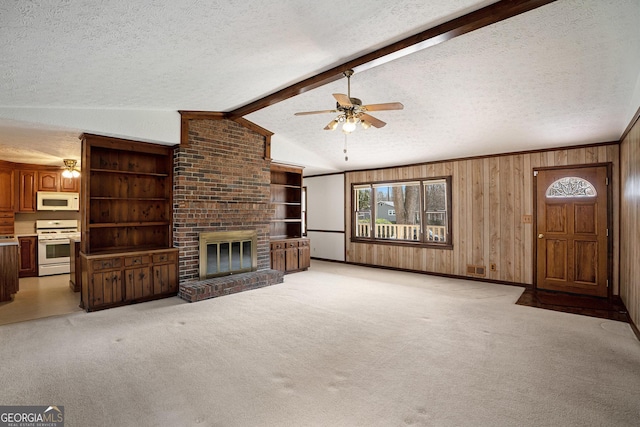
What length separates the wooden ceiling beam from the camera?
2465 millimetres

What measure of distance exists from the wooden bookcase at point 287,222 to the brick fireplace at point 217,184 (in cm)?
57

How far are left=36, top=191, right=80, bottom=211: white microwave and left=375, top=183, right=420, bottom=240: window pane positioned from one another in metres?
Result: 6.81

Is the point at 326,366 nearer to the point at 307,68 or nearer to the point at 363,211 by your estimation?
the point at 307,68

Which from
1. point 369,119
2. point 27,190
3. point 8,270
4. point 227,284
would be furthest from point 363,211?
point 27,190

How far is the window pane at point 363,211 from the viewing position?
7891mm

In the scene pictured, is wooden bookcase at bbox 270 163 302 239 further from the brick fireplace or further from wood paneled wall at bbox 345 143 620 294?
wood paneled wall at bbox 345 143 620 294

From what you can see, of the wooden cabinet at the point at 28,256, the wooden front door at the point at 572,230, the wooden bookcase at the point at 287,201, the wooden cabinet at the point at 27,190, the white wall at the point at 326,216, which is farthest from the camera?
the white wall at the point at 326,216

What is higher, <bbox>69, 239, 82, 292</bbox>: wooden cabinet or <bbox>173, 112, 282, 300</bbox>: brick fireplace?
<bbox>173, 112, 282, 300</bbox>: brick fireplace

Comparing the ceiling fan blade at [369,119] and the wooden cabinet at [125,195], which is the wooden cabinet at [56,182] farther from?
the ceiling fan blade at [369,119]

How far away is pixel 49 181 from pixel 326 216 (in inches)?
247

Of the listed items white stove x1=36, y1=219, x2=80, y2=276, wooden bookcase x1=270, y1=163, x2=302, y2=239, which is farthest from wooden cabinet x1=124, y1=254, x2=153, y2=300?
wooden bookcase x1=270, y1=163, x2=302, y2=239

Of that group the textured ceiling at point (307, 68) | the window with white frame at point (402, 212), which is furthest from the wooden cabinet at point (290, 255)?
the textured ceiling at point (307, 68)

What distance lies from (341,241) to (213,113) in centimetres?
447

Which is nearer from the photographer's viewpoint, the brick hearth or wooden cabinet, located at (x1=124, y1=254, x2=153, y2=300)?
wooden cabinet, located at (x1=124, y1=254, x2=153, y2=300)
